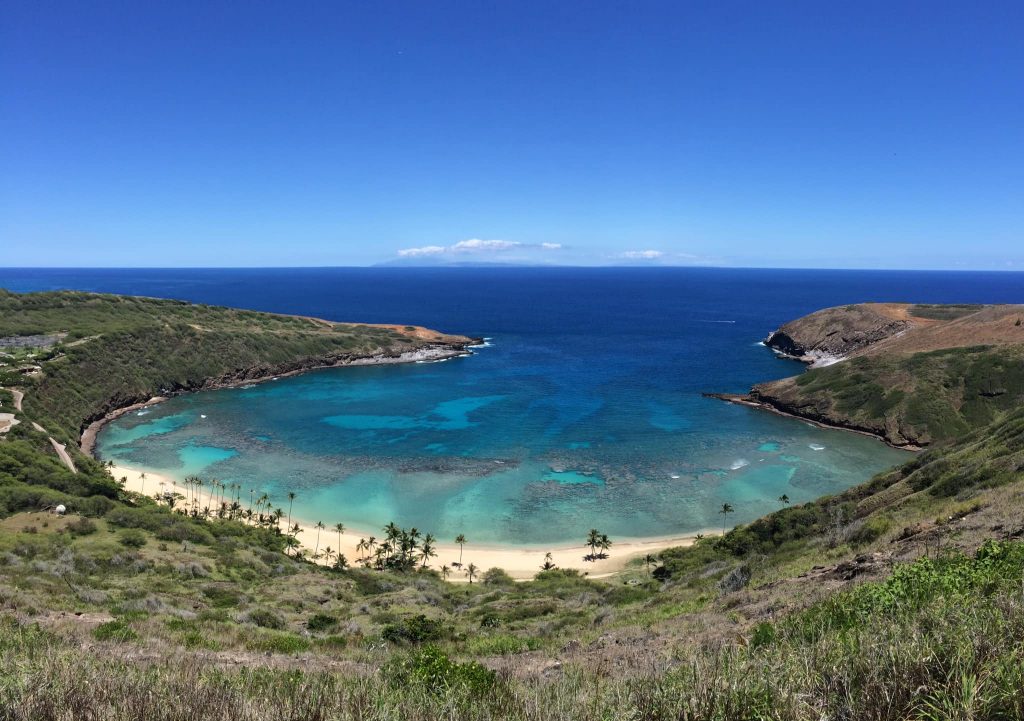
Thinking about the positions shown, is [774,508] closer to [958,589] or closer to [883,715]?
[958,589]

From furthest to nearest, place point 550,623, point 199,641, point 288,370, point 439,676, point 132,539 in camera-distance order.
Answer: point 288,370 → point 132,539 → point 550,623 → point 199,641 → point 439,676

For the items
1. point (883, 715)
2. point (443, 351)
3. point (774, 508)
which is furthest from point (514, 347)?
point (883, 715)

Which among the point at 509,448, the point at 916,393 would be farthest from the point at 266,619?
the point at 916,393

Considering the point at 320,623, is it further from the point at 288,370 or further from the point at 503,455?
the point at 288,370

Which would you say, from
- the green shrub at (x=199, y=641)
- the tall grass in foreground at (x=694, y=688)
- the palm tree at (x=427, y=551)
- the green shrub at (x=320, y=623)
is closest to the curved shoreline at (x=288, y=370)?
the palm tree at (x=427, y=551)

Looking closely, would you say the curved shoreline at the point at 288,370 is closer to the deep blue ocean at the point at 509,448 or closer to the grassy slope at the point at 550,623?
the deep blue ocean at the point at 509,448
